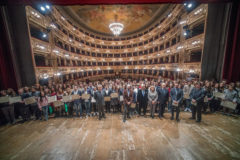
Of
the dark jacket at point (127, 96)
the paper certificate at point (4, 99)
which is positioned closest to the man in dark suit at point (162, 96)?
the dark jacket at point (127, 96)

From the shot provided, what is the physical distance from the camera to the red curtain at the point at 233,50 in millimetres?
5735

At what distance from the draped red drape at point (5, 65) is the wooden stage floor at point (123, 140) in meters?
2.70

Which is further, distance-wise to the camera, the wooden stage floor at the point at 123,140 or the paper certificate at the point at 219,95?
the paper certificate at the point at 219,95

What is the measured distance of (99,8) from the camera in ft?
47.5

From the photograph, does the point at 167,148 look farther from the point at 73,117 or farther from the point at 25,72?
the point at 25,72

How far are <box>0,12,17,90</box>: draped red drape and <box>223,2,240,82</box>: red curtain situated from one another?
45.9ft

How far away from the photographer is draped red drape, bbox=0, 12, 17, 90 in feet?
17.8

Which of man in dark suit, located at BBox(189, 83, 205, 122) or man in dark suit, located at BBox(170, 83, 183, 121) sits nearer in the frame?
man in dark suit, located at BBox(189, 83, 205, 122)

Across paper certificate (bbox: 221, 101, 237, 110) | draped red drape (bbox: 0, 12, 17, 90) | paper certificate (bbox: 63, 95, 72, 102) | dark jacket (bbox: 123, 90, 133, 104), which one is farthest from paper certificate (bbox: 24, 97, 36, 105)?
paper certificate (bbox: 221, 101, 237, 110)

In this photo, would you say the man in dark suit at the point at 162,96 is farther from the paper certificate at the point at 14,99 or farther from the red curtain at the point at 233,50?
the paper certificate at the point at 14,99

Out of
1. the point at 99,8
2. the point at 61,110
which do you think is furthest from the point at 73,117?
the point at 99,8

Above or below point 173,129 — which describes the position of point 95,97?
above

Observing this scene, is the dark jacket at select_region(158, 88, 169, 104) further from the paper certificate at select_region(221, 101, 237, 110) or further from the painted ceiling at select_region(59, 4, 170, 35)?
the painted ceiling at select_region(59, 4, 170, 35)

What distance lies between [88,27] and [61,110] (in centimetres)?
2180
